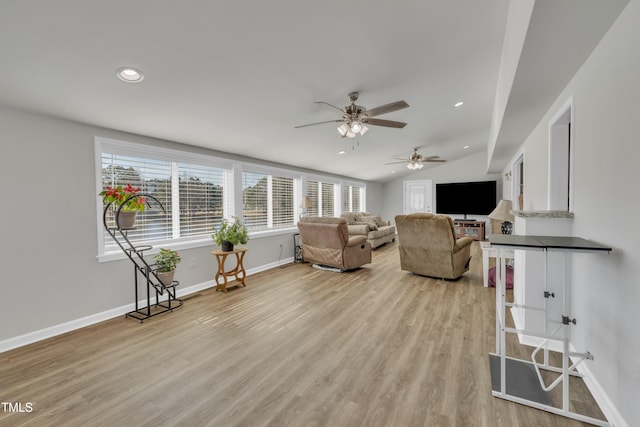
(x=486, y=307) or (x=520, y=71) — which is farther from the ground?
(x=520, y=71)

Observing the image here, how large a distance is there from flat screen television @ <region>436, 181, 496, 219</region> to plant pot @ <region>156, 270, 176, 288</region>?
342 inches

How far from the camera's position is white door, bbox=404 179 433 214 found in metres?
9.92

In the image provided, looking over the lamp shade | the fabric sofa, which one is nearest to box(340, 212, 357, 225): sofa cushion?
the fabric sofa

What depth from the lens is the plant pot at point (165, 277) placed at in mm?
3303

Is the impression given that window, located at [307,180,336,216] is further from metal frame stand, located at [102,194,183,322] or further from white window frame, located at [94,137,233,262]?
metal frame stand, located at [102,194,183,322]

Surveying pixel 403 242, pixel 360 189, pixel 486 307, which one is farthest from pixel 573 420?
pixel 360 189

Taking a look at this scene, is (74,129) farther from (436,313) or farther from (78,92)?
(436,313)

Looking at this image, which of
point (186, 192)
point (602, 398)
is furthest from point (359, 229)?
point (602, 398)

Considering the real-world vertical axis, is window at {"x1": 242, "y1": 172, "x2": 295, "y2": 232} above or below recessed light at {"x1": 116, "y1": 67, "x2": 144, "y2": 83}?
below

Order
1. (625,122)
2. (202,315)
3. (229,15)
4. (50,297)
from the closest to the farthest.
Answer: (625,122)
(229,15)
(50,297)
(202,315)

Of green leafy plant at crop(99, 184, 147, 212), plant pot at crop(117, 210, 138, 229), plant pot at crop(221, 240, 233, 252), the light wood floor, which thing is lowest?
the light wood floor

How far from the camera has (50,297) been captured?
2.69m

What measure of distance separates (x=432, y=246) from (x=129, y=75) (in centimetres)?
430

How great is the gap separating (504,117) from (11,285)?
202 inches
